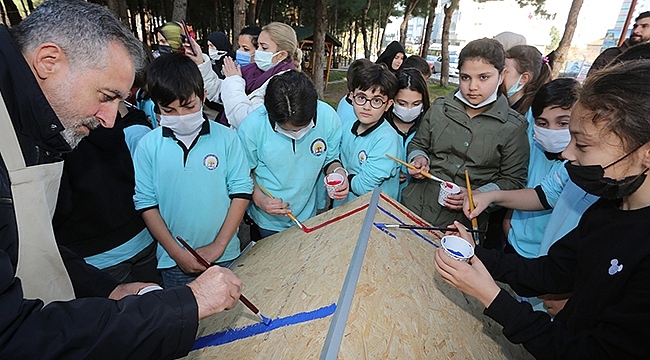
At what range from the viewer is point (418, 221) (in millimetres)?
2447

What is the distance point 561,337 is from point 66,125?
6.44 ft

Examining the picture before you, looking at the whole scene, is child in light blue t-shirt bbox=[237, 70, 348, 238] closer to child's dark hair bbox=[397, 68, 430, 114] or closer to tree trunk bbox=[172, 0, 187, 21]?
child's dark hair bbox=[397, 68, 430, 114]

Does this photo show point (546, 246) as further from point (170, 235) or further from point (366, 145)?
point (170, 235)

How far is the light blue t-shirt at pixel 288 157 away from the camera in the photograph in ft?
8.51

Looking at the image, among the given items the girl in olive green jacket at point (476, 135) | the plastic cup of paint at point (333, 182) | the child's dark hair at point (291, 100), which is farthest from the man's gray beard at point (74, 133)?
the girl in olive green jacket at point (476, 135)

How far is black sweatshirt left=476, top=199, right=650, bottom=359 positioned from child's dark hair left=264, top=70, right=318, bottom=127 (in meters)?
1.55

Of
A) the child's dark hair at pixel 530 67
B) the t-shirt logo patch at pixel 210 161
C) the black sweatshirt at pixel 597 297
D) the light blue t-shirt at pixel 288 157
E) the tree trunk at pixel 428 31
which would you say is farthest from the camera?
the tree trunk at pixel 428 31

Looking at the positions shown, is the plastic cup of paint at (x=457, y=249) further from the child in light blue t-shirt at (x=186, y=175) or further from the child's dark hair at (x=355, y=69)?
the child's dark hair at (x=355, y=69)

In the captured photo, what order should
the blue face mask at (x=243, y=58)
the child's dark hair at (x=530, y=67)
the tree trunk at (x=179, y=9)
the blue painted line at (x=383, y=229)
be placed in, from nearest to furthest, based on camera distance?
the blue painted line at (x=383, y=229)
the child's dark hair at (x=530, y=67)
the blue face mask at (x=243, y=58)
the tree trunk at (x=179, y=9)

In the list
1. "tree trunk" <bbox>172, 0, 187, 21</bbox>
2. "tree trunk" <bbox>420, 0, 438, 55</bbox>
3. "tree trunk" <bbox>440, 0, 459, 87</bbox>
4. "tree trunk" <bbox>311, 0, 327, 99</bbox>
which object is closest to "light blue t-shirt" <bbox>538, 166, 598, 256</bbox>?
"tree trunk" <bbox>172, 0, 187, 21</bbox>

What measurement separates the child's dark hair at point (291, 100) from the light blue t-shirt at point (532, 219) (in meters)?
1.63

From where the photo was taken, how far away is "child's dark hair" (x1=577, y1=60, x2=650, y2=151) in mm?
1205

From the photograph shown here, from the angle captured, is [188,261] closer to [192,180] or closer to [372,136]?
[192,180]

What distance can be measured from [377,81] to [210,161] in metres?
1.38
